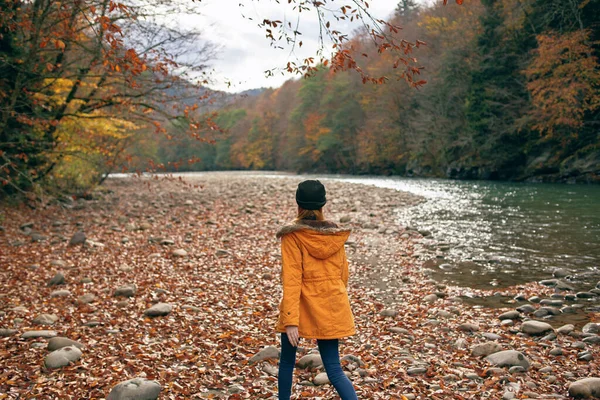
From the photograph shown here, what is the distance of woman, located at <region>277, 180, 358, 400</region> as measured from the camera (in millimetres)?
3449

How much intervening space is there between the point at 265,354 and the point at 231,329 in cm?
104

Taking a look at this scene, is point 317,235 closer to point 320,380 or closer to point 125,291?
point 320,380

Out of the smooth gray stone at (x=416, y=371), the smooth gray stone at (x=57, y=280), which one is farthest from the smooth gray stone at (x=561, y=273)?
the smooth gray stone at (x=57, y=280)

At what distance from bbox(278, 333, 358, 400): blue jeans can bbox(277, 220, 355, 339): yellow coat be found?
0.45 feet

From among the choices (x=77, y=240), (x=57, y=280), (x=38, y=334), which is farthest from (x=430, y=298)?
(x=77, y=240)

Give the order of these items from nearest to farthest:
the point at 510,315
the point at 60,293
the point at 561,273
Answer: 1. the point at 510,315
2. the point at 60,293
3. the point at 561,273

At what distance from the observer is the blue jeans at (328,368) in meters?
3.43

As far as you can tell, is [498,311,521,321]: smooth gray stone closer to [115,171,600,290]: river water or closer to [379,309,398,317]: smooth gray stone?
[379,309,398,317]: smooth gray stone

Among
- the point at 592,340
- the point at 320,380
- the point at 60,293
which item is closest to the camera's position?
the point at 320,380

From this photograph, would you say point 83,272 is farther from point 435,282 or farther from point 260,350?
point 435,282

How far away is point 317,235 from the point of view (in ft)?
11.5

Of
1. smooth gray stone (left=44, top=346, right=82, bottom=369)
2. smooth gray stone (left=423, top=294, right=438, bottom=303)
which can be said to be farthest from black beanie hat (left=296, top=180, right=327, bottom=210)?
smooth gray stone (left=423, top=294, right=438, bottom=303)

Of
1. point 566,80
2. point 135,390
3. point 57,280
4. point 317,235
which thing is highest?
point 566,80

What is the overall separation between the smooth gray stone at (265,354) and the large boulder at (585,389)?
3087mm
